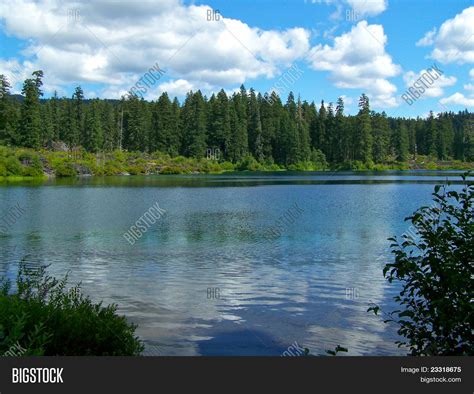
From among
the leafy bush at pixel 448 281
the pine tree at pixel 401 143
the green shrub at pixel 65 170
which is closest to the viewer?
the leafy bush at pixel 448 281

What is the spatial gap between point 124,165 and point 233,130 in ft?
127

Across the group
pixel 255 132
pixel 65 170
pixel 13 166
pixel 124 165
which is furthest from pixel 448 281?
pixel 255 132

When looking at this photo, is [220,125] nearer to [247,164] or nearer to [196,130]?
[196,130]

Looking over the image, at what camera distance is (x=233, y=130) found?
145375mm

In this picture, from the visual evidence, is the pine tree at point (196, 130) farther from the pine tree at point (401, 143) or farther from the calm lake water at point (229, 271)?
the calm lake water at point (229, 271)

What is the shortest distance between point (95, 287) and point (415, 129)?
18640 centimetres

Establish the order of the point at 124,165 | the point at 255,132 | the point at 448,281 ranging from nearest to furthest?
the point at 448,281 → the point at 124,165 → the point at 255,132

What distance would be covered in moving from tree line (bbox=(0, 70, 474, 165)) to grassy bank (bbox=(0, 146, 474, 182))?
331cm

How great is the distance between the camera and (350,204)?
4444 centimetres

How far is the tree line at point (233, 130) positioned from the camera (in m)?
140

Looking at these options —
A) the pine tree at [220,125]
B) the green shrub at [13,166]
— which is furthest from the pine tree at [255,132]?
the green shrub at [13,166]

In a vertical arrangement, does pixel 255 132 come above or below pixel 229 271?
above

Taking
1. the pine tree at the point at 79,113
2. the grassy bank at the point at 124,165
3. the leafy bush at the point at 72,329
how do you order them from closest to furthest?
the leafy bush at the point at 72,329
the grassy bank at the point at 124,165
the pine tree at the point at 79,113

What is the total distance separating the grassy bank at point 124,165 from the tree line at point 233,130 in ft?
10.9
